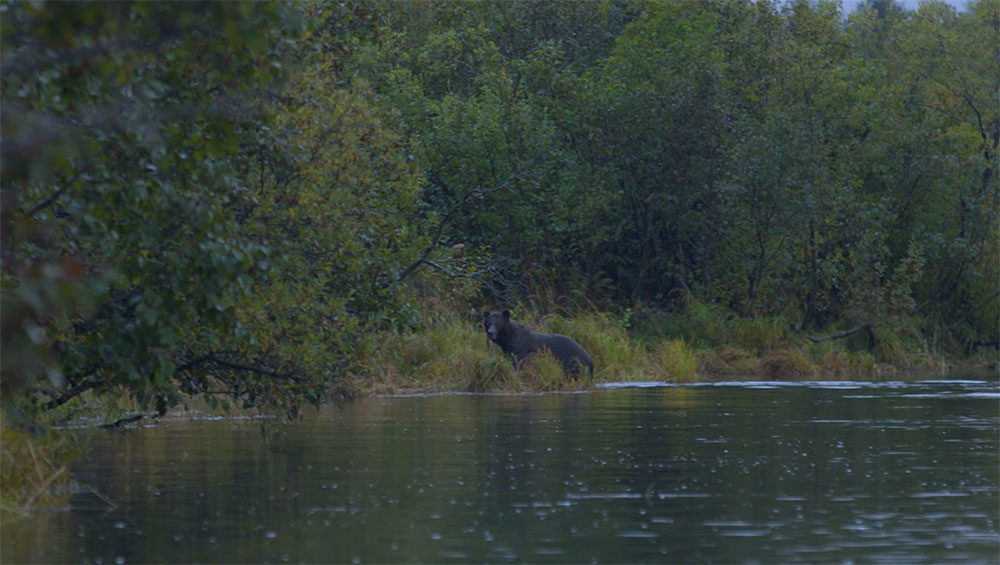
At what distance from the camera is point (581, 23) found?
4734cm

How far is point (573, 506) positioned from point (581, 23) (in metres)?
36.3

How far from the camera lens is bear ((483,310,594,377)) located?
99.7ft

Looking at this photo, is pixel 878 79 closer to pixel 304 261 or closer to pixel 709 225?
pixel 709 225

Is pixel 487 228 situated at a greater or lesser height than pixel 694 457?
greater

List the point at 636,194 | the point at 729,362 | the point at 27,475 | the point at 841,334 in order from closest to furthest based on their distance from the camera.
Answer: the point at 27,475, the point at 729,362, the point at 841,334, the point at 636,194

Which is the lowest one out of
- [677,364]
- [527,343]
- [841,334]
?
[677,364]

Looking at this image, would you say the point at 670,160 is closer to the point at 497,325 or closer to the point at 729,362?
the point at 729,362

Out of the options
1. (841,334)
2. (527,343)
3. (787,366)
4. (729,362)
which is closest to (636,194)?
(729,362)

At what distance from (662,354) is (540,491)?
2147 cm

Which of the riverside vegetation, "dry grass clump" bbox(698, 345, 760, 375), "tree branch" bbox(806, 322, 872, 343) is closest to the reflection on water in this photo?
the riverside vegetation

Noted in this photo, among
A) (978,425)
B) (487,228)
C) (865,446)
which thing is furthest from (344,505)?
(487,228)

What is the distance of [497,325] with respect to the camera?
30.4m

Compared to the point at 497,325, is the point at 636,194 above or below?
above

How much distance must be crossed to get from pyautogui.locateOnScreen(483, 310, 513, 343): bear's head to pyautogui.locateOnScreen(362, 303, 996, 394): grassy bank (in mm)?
352
